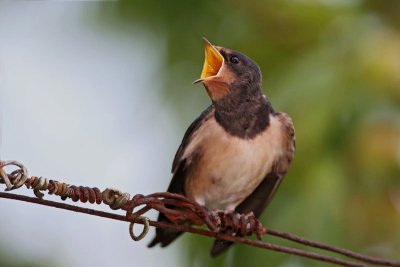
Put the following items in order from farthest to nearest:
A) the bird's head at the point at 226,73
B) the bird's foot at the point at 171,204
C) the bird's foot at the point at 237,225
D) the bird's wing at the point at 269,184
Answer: the bird's wing at the point at 269,184 < the bird's head at the point at 226,73 < the bird's foot at the point at 237,225 < the bird's foot at the point at 171,204

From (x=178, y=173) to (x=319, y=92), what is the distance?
1488mm

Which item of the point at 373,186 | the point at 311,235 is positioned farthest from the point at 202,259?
the point at 373,186

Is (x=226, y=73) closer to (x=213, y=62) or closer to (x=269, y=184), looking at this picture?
(x=213, y=62)

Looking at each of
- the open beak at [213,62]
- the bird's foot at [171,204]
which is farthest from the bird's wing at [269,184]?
the bird's foot at [171,204]

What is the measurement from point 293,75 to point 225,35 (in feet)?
2.18

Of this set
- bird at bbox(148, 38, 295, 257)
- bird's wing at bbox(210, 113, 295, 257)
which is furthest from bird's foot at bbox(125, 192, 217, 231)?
bird's wing at bbox(210, 113, 295, 257)

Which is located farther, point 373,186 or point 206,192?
point 373,186

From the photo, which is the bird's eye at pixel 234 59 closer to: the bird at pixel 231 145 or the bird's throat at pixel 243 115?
the bird at pixel 231 145

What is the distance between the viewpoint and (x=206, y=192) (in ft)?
12.1

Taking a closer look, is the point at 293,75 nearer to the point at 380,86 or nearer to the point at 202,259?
the point at 380,86

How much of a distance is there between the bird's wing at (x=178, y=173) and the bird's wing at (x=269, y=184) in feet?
0.62

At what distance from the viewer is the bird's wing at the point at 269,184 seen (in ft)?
11.9

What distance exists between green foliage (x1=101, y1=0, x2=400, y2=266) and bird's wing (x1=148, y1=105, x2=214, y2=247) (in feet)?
3.35

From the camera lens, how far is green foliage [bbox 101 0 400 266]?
181 inches
